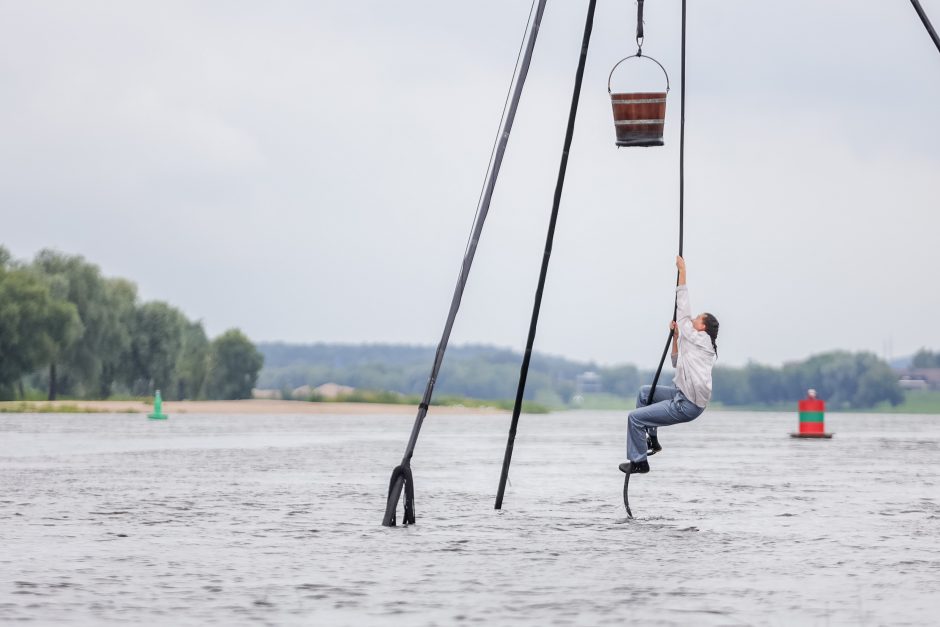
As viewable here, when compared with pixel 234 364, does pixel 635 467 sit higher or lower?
lower

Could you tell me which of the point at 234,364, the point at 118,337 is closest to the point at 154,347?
the point at 118,337

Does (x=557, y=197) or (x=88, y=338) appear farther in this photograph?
(x=88, y=338)

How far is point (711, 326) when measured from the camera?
13.6 metres

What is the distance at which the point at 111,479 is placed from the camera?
20.0 metres

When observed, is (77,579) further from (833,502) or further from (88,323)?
(88,323)

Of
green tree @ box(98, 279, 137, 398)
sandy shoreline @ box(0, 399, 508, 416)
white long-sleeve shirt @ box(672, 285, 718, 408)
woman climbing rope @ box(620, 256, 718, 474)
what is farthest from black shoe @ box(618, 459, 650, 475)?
green tree @ box(98, 279, 137, 398)

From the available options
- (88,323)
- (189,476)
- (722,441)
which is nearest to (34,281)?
(88,323)

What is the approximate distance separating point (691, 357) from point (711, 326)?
0.35 metres

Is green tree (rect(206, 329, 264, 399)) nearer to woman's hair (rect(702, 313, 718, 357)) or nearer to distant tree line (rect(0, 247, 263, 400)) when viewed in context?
distant tree line (rect(0, 247, 263, 400))

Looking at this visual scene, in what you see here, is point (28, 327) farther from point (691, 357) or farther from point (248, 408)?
point (691, 357)

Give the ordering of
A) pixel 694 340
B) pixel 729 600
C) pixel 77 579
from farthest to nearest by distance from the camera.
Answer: pixel 694 340
pixel 77 579
pixel 729 600

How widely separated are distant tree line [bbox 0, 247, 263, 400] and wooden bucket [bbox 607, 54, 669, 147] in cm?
6594

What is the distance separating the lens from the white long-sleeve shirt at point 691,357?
13398 mm

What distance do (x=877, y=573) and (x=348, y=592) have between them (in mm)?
3473
